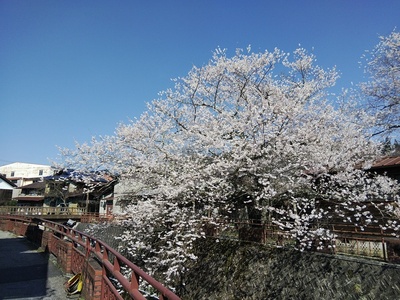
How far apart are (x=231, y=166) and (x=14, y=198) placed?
6265 cm

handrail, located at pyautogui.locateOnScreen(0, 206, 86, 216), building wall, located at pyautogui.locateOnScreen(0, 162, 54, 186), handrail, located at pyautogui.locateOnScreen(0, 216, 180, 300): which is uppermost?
building wall, located at pyautogui.locateOnScreen(0, 162, 54, 186)

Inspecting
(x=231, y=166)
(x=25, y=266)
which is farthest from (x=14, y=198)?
(x=231, y=166)

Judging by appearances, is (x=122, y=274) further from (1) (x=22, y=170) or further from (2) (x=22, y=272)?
(1) (x=22, y=170)

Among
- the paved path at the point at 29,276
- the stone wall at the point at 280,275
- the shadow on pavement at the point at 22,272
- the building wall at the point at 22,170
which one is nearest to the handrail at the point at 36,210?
the shadow on pavement at the point at 22,272

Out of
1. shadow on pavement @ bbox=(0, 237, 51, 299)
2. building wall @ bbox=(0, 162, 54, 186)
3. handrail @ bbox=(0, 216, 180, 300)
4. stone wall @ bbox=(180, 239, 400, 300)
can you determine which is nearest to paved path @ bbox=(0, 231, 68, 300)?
shadow on pavement @ bbox=(0, 237, 51, 299)

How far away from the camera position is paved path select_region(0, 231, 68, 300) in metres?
7.05

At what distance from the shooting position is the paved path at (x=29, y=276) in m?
7.05

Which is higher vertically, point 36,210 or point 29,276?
point 36,210

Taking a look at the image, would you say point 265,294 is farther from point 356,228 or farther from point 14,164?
point 14,164

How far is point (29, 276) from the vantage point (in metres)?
8.75

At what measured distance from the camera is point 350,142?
48.5 ft

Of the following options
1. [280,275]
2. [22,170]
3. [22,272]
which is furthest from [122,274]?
[22,170]

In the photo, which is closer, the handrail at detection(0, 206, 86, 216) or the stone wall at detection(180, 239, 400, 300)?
the stone wall at detection(180, 239, 400, 300)

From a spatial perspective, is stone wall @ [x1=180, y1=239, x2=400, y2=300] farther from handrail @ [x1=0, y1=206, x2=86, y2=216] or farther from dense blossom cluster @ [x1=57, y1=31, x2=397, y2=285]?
handrail @ [x1=0, y1=206, x2=86, y2=216]
